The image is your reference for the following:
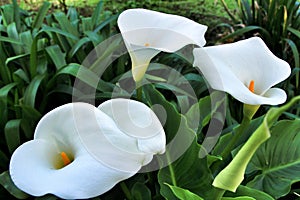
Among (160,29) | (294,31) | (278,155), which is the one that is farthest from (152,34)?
(294,31)

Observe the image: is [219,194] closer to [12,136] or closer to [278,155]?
[278,155]

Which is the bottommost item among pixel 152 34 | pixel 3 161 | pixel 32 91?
pixel 3 161

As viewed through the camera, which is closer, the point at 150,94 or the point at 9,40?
the point at 150,94

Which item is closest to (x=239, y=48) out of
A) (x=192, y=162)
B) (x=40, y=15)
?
(x=192, y=162)

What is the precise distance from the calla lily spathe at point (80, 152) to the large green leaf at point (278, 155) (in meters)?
0.33

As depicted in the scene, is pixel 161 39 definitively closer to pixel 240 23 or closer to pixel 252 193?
pixel 252 193

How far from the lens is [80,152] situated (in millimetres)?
664

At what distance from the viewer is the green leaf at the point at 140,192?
838mm

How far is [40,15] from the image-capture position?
5.17 feet

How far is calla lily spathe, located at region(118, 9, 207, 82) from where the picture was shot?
714 mm

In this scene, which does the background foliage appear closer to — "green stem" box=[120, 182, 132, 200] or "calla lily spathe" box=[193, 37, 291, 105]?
"green stem" box=[120, 182, 132, 200]

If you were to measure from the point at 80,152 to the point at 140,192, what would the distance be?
22 cm

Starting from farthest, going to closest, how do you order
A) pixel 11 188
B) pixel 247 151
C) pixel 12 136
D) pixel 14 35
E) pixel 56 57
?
pixel 14 35 < pixel 56 57 < pixel 12 136 < pixel 11 188 < pixel 247 151

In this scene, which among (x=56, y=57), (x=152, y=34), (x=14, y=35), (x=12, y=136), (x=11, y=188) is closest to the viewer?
(x=152, y=34)
